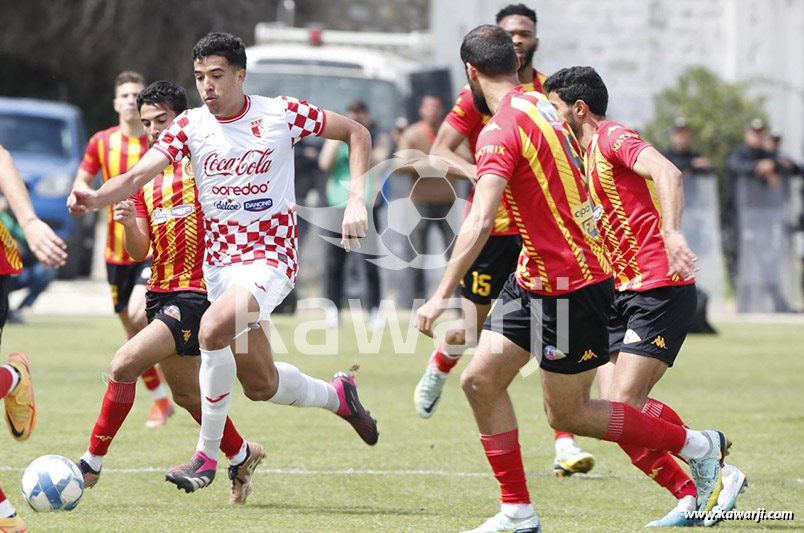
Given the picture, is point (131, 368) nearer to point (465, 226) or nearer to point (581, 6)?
point (465, 226)

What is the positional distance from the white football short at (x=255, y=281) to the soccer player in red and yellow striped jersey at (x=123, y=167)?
2.73m

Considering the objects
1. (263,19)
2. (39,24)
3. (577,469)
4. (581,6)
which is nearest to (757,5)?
(581,6)

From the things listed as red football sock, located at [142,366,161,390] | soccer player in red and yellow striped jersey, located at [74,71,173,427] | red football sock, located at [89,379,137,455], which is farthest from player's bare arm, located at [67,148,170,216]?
red football sock, located at [142,366,161,390]

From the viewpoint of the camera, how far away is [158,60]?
101 feet

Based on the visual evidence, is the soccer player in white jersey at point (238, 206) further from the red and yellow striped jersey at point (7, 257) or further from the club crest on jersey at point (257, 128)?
the red and yellow striped jersey at point (7, 257)

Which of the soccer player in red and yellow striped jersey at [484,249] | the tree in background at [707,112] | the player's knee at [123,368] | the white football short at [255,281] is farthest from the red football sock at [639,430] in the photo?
the tree in background at [707,112]

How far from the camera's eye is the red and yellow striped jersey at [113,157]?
9.14 m

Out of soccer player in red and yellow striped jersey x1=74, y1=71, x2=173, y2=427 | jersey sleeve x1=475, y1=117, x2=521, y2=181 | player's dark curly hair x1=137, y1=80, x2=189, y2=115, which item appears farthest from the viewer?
soccer player in red and yellow striped jersey x1=74, y1=71, x2=173, y2=427

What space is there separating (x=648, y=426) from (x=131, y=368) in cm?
250

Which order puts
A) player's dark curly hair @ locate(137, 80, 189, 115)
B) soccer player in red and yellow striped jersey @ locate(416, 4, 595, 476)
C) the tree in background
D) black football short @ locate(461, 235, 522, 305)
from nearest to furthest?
player's dark curly hair @ locate(137, 80, 189, 115), soccer player in red and yellow striped jersey @ locate(416, 4, 595, 476), black football short @ locate(461, 235, 522, 305), the tree in background

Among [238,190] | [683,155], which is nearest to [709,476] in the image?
[238,190]

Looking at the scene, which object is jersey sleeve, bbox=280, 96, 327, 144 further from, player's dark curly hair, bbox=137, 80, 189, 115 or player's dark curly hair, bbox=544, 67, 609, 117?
player's dark curly hair, bbox=544, 67, 609, 117

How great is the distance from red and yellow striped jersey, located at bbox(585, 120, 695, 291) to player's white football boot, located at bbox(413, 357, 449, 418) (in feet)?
7.77

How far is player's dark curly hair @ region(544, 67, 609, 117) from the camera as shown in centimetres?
628
